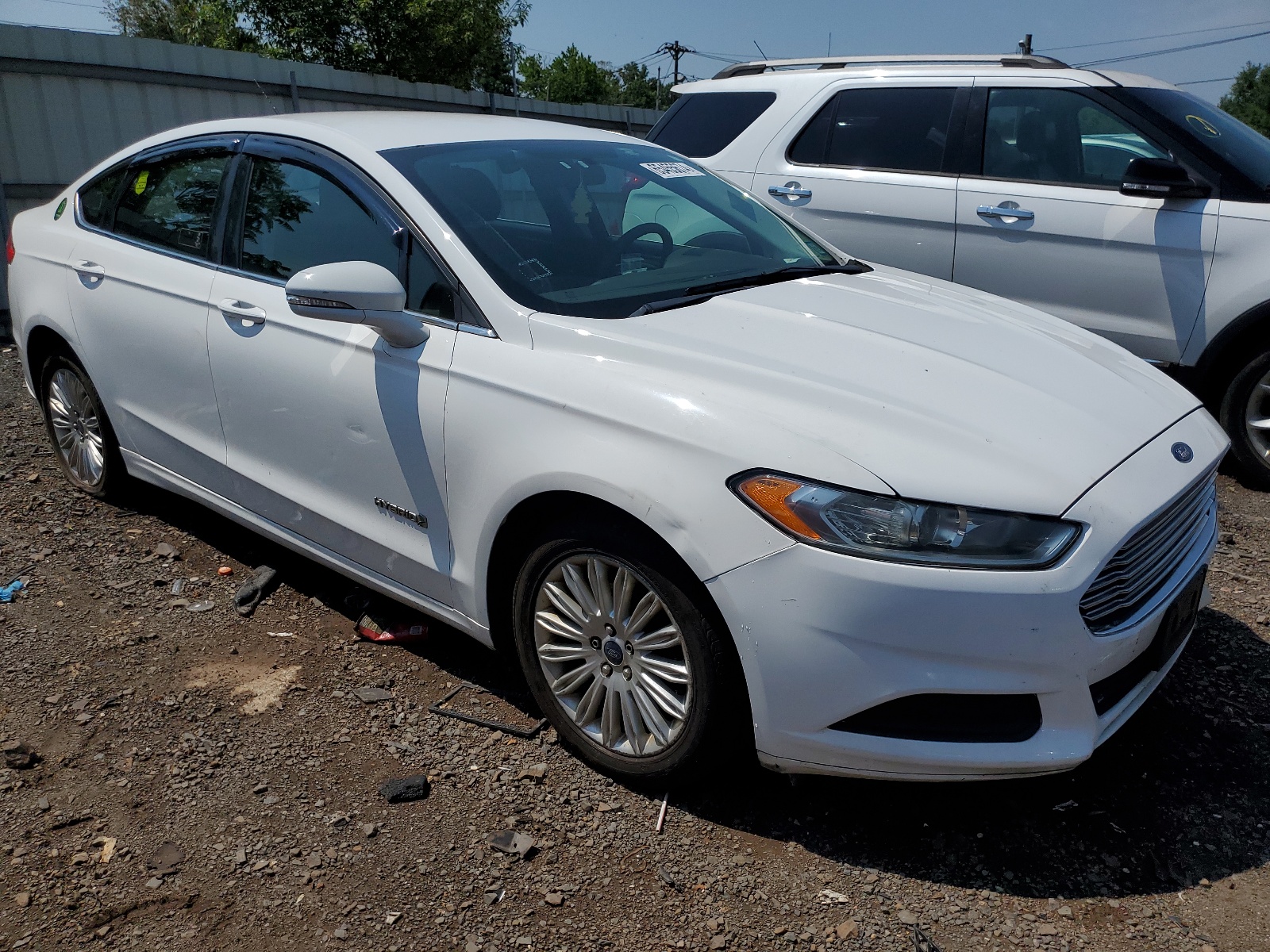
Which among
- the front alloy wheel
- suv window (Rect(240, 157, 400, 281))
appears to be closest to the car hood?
the front alloy wheel

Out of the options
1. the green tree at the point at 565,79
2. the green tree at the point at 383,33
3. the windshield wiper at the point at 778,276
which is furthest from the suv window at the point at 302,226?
the green tree at the point at 565,79

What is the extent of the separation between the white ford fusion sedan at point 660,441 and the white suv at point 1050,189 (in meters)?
1.97

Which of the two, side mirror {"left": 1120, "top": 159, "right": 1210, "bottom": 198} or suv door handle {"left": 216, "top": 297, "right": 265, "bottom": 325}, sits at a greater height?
side mirror {"left": 1120, "top": 159, "right": 1210, "bottom": 198}

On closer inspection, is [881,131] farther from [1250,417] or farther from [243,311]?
[243,311]

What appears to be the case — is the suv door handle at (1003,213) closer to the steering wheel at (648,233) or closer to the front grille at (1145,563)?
the steering wheel at (648,233)

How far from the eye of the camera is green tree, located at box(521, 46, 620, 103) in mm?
66125

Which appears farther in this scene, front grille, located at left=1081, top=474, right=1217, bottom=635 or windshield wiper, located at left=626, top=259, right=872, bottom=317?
windshield wiper, located at left=626, top=259, right=872, bottom=317

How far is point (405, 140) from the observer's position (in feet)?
10.8

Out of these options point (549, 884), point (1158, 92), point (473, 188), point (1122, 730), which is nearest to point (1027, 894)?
point (1122, 730)

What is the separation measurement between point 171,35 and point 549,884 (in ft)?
174

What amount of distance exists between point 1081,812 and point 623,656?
1281 mm

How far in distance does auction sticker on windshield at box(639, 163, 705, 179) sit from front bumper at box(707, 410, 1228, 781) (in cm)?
202

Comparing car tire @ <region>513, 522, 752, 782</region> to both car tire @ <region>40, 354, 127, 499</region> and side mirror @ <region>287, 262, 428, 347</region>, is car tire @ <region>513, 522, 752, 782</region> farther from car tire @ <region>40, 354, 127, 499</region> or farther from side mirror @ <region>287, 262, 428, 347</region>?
car tire @ <region>40, 354, 127, 499</region>

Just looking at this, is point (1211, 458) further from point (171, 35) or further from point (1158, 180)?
point (171, 35)
